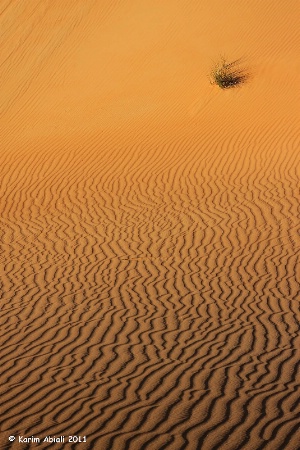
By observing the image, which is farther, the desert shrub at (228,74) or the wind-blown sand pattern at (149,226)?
the desert shrub at (228,74)

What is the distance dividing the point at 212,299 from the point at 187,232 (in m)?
3.36

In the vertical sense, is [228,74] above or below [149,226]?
above

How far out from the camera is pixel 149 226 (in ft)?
42.5

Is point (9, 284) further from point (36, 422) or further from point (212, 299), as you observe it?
point (36, 422)

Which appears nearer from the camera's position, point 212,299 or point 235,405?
point 235,405

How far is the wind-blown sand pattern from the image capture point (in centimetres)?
589

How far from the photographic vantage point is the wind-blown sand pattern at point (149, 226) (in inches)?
232

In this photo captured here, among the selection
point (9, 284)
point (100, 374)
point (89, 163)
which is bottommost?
point (100, 374)

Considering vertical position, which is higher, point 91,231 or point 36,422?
point 91,231

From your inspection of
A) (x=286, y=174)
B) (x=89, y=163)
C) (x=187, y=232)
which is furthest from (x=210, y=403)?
(x=89, y=163)

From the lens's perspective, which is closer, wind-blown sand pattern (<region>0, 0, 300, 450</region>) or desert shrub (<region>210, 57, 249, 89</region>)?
wind-blown sand pattern (<region>0, 0, 300, 450</region>)

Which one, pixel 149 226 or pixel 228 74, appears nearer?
pixel 149 226

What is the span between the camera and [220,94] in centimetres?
1948

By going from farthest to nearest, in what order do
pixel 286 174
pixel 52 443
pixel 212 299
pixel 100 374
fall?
1. pixel 286 174
2. pixel 212 299
3. pixel 100 374
4. pixel 52 443
